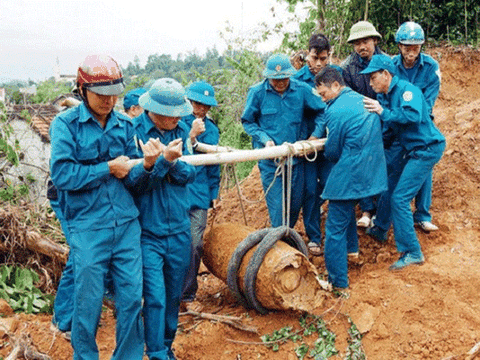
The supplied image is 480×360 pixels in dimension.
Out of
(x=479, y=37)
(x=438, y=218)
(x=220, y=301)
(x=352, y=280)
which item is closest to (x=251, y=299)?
(x=220, y=301)

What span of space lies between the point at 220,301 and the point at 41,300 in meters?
1.58

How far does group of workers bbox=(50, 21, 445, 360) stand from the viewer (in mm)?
2785

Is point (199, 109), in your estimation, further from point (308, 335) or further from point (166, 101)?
point (308, 335)

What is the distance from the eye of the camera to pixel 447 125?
6.32 metres

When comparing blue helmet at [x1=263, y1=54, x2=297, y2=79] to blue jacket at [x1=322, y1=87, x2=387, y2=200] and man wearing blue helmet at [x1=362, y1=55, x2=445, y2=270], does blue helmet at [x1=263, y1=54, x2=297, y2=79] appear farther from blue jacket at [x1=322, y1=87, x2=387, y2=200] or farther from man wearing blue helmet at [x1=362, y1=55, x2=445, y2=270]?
man wearing blue helmet at [x1=362, y1=55, x2=445, y2=270]

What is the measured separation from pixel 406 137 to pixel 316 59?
1.21 m

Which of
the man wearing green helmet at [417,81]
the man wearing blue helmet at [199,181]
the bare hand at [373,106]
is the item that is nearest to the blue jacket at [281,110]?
the man wearing blue helmet at [199,181]

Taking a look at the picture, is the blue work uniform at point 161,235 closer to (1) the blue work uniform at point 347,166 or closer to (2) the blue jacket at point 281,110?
(1) the blue work uniform at point 347,166


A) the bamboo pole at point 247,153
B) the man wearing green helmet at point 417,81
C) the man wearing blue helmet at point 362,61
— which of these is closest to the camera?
the bamboo pole at point 247,153

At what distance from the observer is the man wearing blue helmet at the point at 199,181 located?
4.07m

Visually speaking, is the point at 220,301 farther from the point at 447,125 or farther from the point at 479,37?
the point at 479,37

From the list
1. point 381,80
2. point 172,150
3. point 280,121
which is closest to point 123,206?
point 172,150

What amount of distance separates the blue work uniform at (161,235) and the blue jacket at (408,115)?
1.91m

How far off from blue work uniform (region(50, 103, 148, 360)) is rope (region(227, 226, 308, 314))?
968 millimetres
